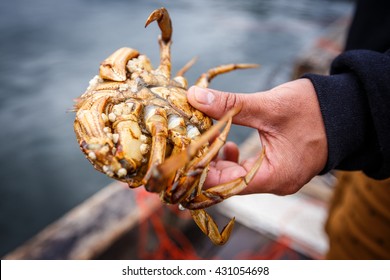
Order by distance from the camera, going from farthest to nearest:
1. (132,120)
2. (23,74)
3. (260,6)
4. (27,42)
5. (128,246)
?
(260,6)
(27,42)
(23,74)
(128,246)
(132,120)

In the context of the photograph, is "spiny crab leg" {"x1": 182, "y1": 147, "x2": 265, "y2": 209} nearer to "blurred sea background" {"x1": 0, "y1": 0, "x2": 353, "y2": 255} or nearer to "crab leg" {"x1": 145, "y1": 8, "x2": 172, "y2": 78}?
"crab leg" {"x1": 145, "y1": 8, "x2": 172, "y2": 78}

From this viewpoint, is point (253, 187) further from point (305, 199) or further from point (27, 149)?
point (27, 149)

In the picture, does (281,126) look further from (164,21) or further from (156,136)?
(164,21)

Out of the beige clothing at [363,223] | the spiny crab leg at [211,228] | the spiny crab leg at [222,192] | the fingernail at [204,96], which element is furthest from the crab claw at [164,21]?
the beige clothing at [363,223]

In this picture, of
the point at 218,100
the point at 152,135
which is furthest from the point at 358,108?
the point at 152,135

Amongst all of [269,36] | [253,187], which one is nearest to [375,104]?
[253,187]

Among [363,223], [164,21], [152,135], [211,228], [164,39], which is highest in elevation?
[164,21]
